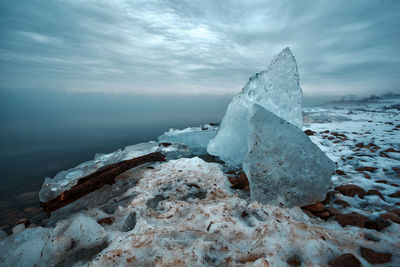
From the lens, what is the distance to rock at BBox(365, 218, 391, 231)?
181cm

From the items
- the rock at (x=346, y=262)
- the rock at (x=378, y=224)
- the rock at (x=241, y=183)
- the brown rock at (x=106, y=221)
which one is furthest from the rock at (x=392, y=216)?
the brown rock at (x=106, y=221)

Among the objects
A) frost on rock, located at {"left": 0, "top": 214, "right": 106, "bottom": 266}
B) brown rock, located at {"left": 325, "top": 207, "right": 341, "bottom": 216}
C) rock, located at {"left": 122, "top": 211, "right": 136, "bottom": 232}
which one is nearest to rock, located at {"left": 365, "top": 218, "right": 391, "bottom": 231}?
brown rock, located at {"left": 325, "top": 207, "right": 341, "bottom": 216}

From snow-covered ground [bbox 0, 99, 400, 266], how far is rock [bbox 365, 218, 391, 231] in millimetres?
11

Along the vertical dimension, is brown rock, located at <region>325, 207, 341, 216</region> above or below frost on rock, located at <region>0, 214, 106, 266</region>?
above

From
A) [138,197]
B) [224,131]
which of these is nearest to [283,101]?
[224,131]

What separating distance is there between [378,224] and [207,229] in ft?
5.86

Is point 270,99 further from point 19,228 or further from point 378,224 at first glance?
point 19,228

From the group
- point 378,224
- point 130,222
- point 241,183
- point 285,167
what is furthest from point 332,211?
point 130,222

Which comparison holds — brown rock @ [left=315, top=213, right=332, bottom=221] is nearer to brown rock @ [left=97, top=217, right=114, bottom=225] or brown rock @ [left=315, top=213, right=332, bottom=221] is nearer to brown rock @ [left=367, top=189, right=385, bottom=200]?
brown rock @ [left=367, top=189, right=385, bottom=200]

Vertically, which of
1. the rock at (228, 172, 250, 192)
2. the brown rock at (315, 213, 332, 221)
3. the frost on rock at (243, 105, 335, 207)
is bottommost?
the rock at (228, 172, 250, 192)

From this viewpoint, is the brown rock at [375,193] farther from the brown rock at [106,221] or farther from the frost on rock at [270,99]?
the brown rock at [106,221]

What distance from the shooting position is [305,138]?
2730 mm

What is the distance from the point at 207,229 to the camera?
190 centimetres

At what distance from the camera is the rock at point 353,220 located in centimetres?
188
